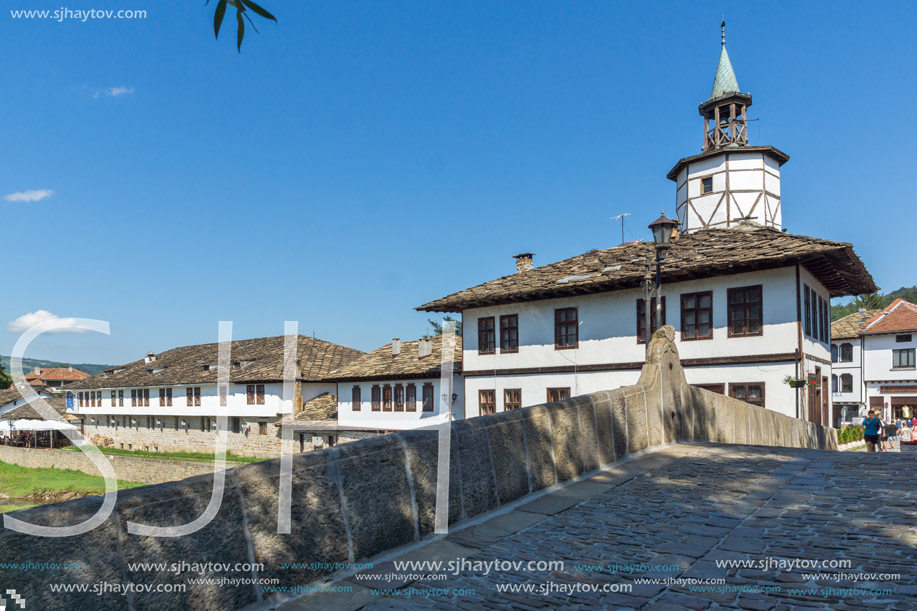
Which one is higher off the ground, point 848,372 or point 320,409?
point 848,372

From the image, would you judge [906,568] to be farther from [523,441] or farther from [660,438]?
[660,438]

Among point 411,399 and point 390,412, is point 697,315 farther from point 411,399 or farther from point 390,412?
point 390,412

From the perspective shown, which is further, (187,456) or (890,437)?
(187,456)

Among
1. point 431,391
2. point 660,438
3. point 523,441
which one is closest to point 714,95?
point 431,391

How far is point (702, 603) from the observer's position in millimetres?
3594

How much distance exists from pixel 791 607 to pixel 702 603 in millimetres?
470

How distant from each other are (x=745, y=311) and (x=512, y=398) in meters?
8.82

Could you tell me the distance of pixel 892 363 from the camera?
4144cm

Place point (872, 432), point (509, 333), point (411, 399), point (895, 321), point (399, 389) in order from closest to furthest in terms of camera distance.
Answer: point (872, 432), point (509, 333), point (411, 399), point (399, 389), point (895, 321)

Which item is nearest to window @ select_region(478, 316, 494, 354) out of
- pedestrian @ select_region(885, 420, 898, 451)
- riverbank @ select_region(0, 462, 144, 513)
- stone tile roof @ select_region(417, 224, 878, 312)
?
stone tile roof @ select_region(417, 224, 878, 312)

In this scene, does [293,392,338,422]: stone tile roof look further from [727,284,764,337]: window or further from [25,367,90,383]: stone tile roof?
[25,367,90,383]: stone tile roof

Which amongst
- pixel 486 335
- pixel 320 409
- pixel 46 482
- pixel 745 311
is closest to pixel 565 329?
pixel 486 335

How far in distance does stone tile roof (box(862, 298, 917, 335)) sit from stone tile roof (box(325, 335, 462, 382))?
2977cm

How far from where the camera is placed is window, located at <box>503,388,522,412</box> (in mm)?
23016
